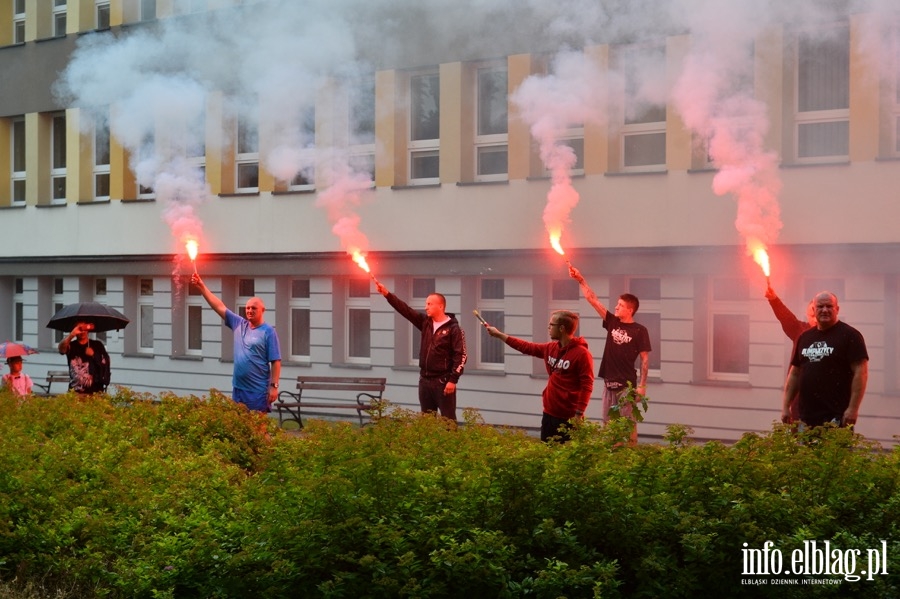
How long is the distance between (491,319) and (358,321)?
273 cm

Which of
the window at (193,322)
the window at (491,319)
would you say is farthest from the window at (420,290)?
the window at (193,322)

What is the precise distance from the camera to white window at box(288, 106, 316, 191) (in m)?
22.5

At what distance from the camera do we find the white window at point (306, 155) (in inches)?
886

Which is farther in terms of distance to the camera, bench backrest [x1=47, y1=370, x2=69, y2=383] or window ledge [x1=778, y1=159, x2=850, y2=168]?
bench backrest [x1=47, y1=370, x2=69, y2=383]

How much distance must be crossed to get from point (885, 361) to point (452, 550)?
39.0 feet

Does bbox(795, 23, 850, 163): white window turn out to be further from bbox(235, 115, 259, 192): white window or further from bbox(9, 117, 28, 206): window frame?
bbox(9, 117, 28, 206): window frame

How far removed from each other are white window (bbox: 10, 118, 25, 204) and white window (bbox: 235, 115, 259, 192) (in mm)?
6230

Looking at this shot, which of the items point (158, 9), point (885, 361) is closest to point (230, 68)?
point (158, 9)

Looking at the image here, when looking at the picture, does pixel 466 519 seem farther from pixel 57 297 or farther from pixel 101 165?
pixel 57 297

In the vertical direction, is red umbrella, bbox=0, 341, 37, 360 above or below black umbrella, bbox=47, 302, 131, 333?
below

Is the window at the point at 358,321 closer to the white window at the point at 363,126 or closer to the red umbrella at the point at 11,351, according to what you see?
the white window at the point at 363,126

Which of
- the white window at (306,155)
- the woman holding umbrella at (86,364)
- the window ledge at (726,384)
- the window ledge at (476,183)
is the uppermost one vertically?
the white window at (306,155)

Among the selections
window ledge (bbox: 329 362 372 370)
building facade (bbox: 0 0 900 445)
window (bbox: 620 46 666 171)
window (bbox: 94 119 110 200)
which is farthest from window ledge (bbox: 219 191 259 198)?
window (bbox: 620 46 666 171)

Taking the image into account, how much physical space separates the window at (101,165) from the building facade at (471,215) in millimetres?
Result: 45
